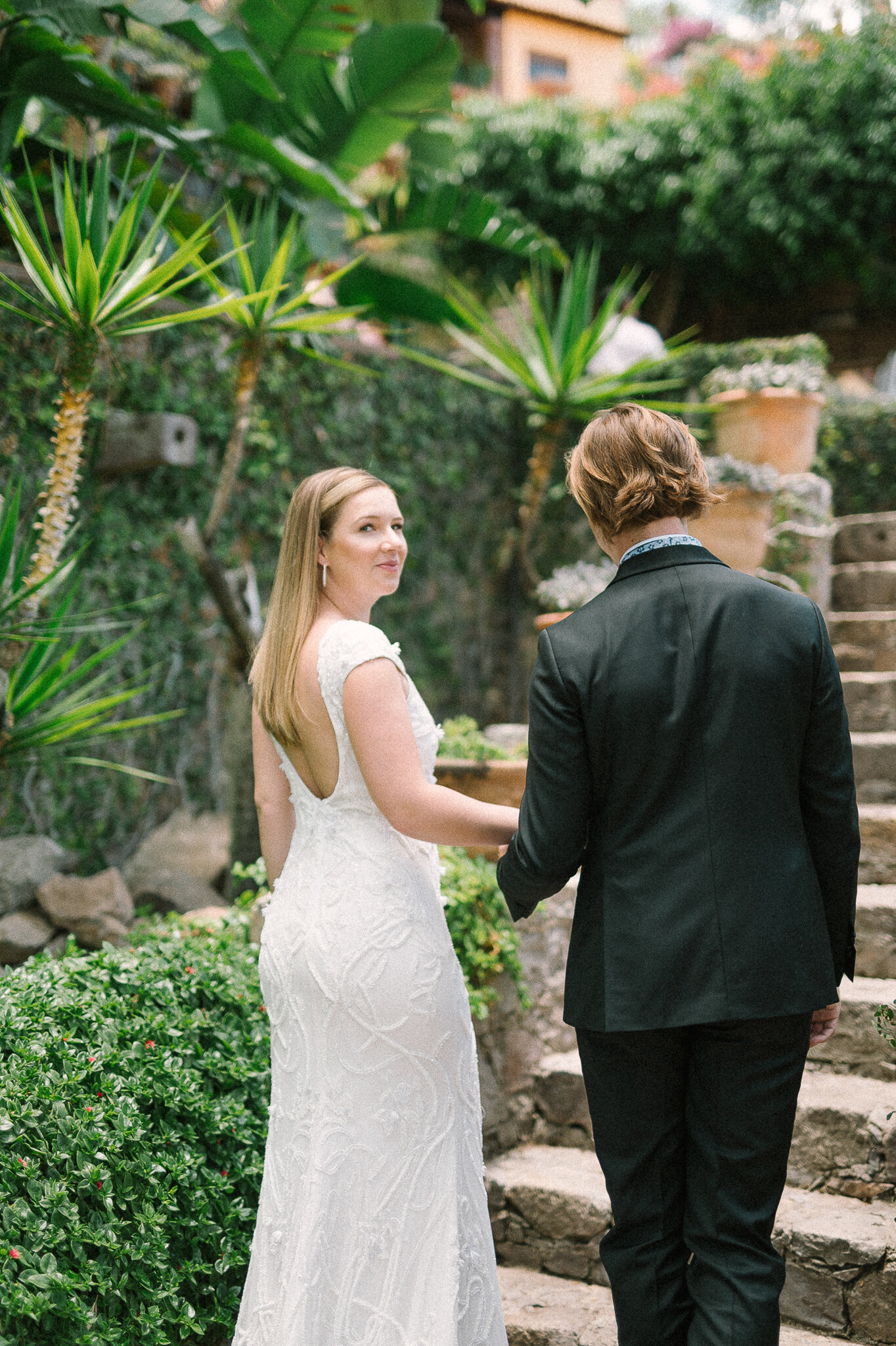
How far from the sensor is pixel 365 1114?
6.26ft

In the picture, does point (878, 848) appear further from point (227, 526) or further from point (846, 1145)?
point (227, 526)

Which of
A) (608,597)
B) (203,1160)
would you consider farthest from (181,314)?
(203,1160)

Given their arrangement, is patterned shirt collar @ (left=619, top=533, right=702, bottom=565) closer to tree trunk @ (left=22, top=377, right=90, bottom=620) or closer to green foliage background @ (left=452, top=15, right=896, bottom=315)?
tree trunk @ (left=22, top=377, right=90, bottom=620)

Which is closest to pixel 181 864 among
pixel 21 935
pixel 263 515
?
pixel 21 935

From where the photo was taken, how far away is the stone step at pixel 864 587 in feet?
19.2

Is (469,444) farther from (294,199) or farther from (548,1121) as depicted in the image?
(548,1121)

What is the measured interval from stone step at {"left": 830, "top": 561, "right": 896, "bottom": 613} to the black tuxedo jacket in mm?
4418

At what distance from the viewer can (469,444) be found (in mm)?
6754

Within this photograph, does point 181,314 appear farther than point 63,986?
Yes

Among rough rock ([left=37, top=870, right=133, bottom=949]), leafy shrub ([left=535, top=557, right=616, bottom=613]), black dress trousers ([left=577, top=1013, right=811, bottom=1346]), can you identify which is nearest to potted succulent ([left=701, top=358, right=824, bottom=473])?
leafy shrub ([left=535, top=557, right=616, bottom=613])

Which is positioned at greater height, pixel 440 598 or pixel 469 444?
pixel 469 444

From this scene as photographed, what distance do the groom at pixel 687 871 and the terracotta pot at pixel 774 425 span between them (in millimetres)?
4641

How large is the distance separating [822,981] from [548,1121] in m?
1.82

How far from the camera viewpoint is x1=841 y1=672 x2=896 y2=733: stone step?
480 centimetres
